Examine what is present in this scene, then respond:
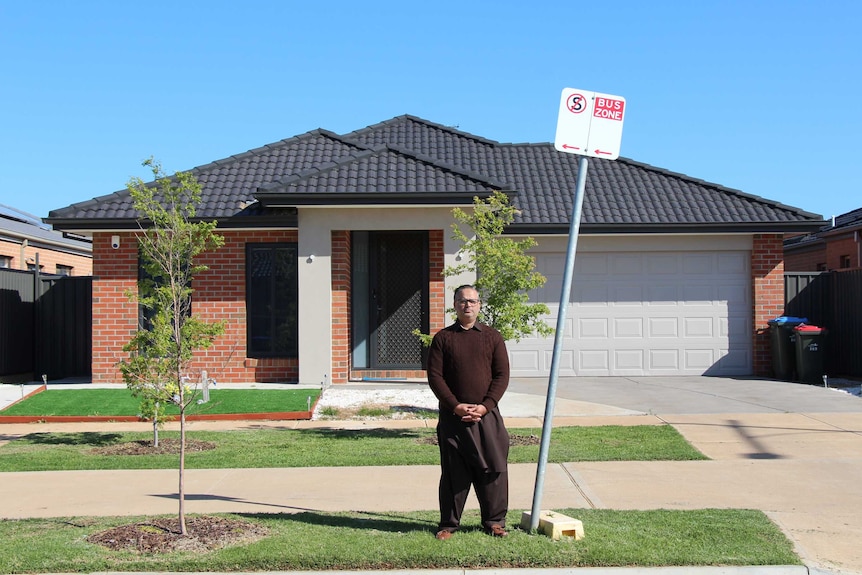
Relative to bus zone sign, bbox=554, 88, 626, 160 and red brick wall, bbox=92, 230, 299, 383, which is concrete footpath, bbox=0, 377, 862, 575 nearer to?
bus zone sign, bbox=554, 88, 626, 160

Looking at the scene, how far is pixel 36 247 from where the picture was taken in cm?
2481

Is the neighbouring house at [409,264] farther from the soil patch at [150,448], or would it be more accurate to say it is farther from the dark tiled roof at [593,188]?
the soil patch at [150,448]

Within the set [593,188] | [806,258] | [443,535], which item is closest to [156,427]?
[443,535]

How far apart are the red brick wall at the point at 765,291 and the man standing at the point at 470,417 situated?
1175cm

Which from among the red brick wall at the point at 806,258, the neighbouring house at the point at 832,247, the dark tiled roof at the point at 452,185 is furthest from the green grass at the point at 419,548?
the red brick wall at the point at 806,258

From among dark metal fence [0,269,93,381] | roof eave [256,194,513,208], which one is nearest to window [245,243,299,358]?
roof eave [256,194,513,208]

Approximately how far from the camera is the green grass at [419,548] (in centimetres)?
573

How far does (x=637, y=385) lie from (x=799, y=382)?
2.94 metres

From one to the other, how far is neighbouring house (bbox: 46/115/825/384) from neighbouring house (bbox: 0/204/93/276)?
8.05 metres

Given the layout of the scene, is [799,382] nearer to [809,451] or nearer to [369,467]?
[809,451]

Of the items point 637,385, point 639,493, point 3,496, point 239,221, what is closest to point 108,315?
point 239,221

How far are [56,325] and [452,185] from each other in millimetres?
8103

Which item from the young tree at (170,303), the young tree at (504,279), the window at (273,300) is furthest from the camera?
the window at (273,300)

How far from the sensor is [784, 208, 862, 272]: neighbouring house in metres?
22.9
